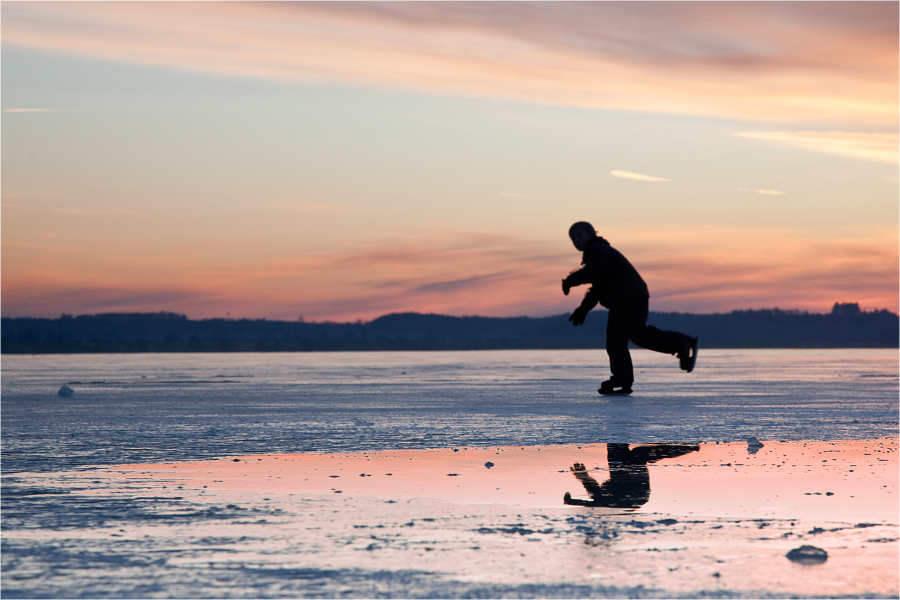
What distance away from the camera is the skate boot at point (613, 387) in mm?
10227

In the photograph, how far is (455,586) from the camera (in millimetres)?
3137

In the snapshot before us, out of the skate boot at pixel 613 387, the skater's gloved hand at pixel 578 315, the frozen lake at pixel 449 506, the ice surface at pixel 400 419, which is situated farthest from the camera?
the skate boot at pixel 613 387

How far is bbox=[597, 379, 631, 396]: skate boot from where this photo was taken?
10.2 metres

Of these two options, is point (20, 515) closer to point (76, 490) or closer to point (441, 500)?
point (76, 490)

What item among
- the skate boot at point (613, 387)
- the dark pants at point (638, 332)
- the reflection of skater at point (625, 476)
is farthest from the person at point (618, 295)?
the reflection of skater at point (625, 476)

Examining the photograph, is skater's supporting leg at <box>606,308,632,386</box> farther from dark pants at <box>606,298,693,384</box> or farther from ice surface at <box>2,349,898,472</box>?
ice surface at <box>2,349,898,472</box>

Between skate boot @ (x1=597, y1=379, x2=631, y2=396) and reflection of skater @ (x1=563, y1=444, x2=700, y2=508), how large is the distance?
335 centimetres

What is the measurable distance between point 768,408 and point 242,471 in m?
6.68

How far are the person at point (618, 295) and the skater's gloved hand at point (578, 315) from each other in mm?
10

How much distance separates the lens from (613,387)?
10469mm

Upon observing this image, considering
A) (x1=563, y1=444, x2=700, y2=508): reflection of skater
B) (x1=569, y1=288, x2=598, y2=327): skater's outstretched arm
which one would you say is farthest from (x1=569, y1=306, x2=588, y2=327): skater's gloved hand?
(x1=563, y1=444, x2=700, y2=508): reflection of skater

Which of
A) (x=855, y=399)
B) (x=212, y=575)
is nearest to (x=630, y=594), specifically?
Answer: (x=212, y=575)

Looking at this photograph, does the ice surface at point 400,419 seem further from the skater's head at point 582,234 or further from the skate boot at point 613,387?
the skater's head at point 582,234

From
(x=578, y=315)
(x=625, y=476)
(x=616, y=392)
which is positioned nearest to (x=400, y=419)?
(x=578, y=315)
